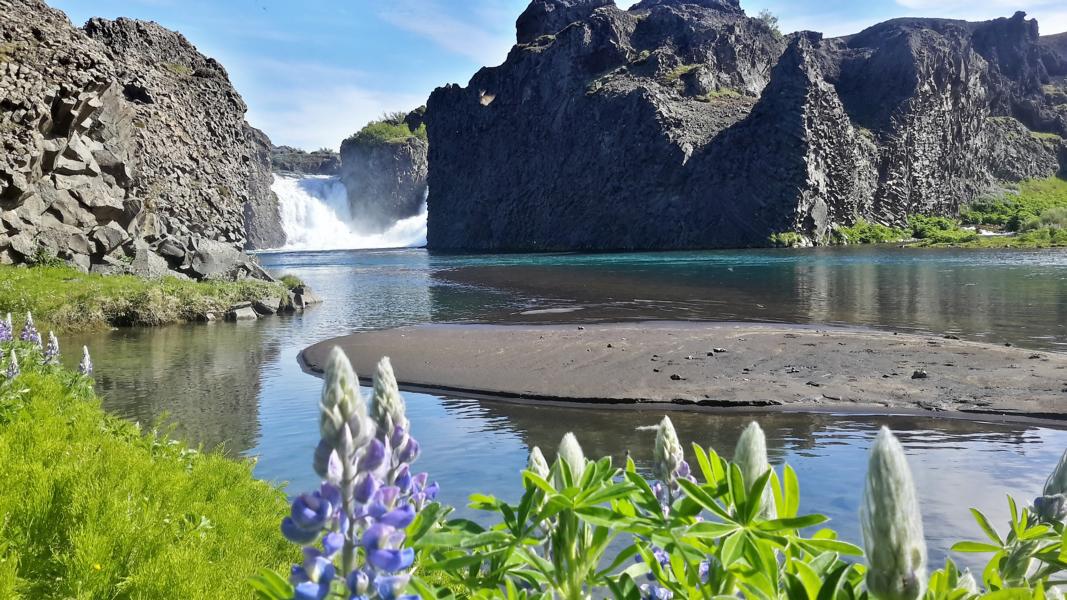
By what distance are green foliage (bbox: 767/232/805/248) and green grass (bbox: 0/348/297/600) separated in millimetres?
82873

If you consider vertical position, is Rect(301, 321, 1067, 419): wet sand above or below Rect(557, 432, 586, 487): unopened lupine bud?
below

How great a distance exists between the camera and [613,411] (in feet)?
41.4

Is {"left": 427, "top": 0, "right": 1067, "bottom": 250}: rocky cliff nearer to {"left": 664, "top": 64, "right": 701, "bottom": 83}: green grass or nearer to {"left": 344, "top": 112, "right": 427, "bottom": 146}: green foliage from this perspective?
{"left": 664, "top": 64, "right": 701, "bottom": 83}: green grass

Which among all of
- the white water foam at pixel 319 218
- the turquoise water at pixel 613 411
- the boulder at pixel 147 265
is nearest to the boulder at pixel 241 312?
the turquoise water at pixel 613 411

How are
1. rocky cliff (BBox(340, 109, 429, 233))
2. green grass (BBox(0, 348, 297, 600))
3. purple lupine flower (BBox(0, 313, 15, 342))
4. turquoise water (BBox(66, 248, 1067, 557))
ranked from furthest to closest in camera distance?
rocky cliff (BBox(340, 109, 429, 233)) → turquoise water (BBox(66, 248, 1067, 557)) → purple lupine flower (BBox(0, 313, 15, 342)) → green grass (BBox(0, 348, 297, 600))

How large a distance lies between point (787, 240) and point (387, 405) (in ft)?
283

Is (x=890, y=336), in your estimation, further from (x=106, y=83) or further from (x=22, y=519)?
(x=106, y=83)

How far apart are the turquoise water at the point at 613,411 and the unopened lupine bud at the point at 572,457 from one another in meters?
6.05

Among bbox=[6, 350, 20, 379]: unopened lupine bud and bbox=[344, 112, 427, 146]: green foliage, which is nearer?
bbox=[6, 350, 20, 379]: unopened lupine bud

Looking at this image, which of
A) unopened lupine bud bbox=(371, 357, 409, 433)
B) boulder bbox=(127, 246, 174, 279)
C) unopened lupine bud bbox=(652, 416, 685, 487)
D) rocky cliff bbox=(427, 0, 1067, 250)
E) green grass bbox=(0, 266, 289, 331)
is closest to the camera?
unopened lupine bud bbox=(371, 357, 409, 433)

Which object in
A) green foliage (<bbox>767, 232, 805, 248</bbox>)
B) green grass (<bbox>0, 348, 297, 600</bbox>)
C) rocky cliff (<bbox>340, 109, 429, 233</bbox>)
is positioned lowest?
green grass (<bbox>0, 348, 297, 600</bbox>)

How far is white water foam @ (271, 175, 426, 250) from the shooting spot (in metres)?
139

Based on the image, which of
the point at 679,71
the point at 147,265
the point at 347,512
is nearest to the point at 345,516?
the point at 347,512

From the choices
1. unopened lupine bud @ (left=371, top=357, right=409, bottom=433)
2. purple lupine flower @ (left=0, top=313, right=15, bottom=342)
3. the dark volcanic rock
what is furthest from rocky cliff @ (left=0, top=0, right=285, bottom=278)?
the dark volcanic rock
